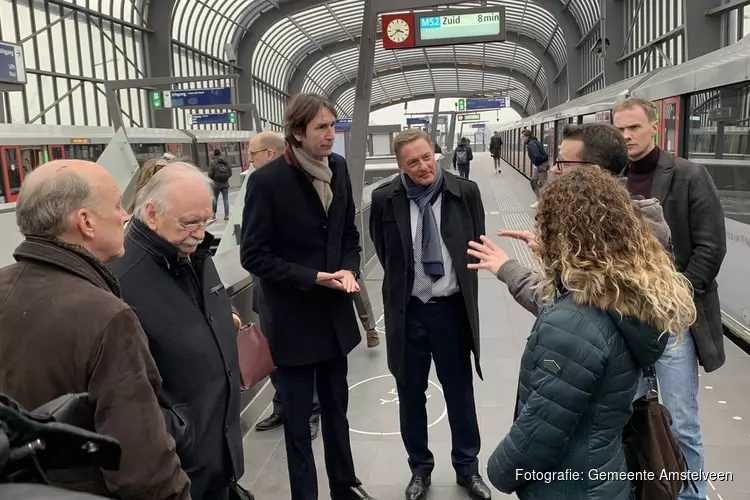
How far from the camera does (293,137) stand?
2.82m

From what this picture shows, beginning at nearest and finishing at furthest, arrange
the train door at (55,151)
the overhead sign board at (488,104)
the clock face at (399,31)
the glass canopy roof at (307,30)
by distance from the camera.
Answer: the clock face at (399,31)
the train door at (55,151)
the glass canopy roof at (307,30)
the overhead sign board at (488,104)

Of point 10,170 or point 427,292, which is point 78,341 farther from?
point 10,170

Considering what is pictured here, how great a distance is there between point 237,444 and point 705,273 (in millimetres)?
1993

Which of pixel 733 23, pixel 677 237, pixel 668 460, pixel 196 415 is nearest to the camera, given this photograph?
pixel 668 460

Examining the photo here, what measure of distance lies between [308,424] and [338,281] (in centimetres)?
71

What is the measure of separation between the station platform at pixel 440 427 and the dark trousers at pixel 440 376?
0.23 metres

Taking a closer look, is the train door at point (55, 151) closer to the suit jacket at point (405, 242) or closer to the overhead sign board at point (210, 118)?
the suit jacket at point (405, 242)

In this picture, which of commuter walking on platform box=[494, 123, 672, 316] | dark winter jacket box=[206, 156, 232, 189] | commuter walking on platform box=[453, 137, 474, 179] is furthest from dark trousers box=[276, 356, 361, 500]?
commuter walking on platform box=[453, 137, 474, 179]

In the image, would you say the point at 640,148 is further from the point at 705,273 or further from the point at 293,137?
the point at 293,137

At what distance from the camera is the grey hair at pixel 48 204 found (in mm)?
1604

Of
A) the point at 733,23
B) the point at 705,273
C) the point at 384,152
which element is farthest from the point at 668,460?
the point at 384,152

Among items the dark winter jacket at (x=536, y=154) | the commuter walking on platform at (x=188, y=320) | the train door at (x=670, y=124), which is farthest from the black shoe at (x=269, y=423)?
the dark winter jacket at (x=536, y=154)

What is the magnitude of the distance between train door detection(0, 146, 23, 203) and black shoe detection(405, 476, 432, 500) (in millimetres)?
11724

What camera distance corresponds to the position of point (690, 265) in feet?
8.79
